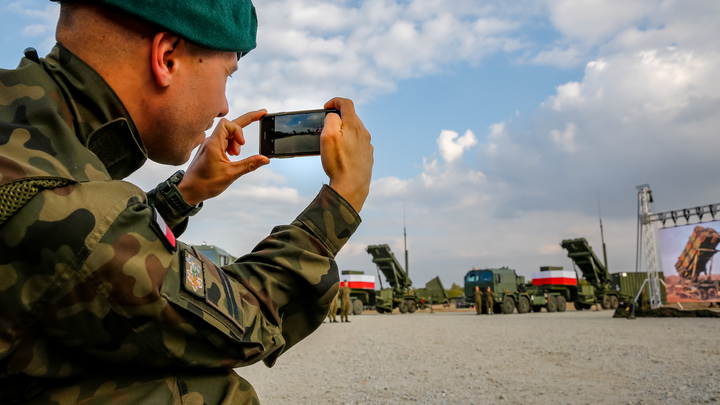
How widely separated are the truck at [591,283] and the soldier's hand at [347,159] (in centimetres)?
2673

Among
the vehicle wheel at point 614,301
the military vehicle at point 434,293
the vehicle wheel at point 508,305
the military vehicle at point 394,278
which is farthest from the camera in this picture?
the military vehicle at point 434,293

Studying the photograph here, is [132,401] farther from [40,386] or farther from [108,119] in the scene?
[108,119]

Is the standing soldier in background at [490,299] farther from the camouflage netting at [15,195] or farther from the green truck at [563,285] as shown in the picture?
the camouflage netting at [15,195]

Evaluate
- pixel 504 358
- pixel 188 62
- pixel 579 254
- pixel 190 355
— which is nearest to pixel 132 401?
pixel 190 355

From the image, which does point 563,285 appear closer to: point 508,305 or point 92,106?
point 508,305

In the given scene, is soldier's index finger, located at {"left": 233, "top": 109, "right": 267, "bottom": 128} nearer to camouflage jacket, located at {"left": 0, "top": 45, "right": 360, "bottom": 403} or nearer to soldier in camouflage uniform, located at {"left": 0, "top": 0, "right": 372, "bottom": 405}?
soldier in camouflage uniform, located at {"left": 0, "top": 0, "right": 372, "bottom": 405}

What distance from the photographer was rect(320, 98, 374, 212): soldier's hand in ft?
3.10

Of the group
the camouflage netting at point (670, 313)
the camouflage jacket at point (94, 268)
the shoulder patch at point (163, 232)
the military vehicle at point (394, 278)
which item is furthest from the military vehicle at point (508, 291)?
the shoulder patch at point (163, 232)

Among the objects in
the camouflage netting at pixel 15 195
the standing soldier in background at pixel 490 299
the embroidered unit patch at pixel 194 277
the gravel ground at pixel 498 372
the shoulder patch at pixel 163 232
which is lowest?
the gravel ground at pixel 498 372

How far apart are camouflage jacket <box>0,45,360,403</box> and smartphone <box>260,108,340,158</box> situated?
377 millimetres

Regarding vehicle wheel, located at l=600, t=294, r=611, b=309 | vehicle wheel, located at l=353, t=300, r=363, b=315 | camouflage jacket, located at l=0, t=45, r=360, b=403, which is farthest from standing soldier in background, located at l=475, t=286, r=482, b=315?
camouflage jacket, located at l=0, t=45, r=360, b=403

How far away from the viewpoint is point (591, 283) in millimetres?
27047

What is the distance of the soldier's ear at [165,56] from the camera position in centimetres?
80

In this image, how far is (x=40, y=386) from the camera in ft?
2.31
